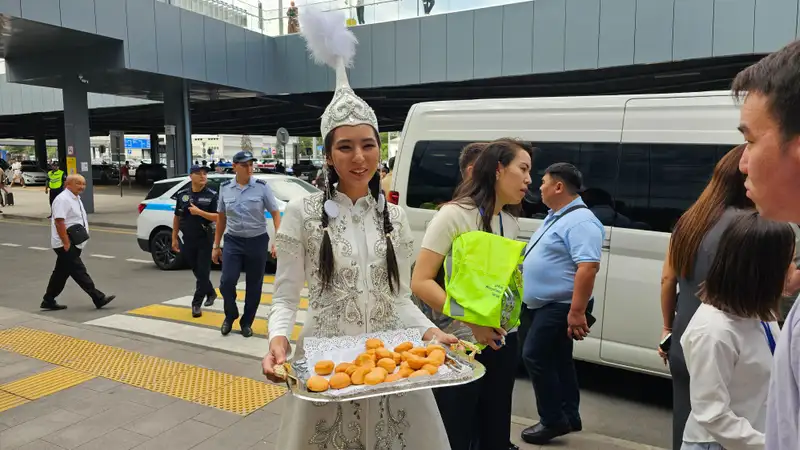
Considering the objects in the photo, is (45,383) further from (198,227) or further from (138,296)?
(138,296)

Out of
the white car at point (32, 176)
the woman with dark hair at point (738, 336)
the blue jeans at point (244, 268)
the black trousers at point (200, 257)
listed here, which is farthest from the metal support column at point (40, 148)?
the woman with dark hair at point (738, 336)

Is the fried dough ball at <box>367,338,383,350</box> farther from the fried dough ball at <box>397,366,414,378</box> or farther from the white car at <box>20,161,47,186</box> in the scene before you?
the white car at <box>20,161,47,186</box>

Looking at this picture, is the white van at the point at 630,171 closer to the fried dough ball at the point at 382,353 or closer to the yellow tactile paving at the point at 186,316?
the fried dough ball at the point at 382,353

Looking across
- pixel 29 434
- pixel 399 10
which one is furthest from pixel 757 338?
pixel 399 10

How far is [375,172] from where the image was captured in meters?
2.17

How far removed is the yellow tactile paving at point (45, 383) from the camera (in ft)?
14.0

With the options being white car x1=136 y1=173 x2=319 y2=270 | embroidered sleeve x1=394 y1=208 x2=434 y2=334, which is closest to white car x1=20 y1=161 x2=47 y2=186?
white car x1=136 y1=173 x2=319 y2=270

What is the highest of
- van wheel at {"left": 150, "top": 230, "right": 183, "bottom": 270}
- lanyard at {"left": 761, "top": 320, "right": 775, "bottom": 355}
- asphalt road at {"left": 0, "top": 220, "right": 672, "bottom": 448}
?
lanyard at {"left": 761, "top": 320, "right": 775, "bottom": 355}

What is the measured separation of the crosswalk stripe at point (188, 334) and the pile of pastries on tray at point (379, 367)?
3.51m

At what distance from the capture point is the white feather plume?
7.70 ft

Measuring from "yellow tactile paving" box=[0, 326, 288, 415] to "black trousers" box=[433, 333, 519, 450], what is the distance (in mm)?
1906

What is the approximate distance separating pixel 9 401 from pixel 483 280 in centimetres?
389

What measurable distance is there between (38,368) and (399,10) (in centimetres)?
1426

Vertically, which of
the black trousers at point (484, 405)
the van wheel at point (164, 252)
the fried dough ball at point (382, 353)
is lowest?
the van wheel at point (164, 252)
